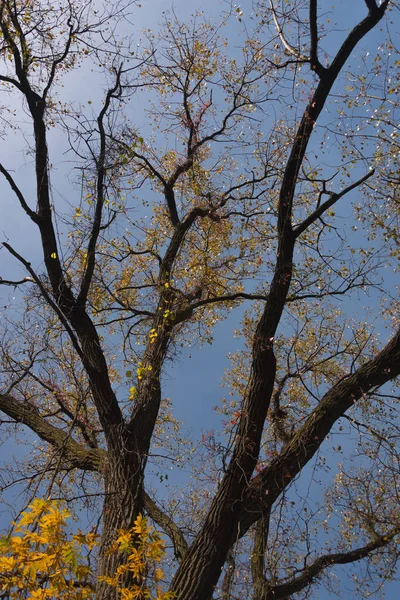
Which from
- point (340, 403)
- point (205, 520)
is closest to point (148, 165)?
point (340, 403)

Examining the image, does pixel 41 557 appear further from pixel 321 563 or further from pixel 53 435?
pixel 321 563

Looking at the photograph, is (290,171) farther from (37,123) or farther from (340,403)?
(37,123)

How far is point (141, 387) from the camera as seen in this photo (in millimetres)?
5590

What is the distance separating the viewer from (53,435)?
588 centimetres

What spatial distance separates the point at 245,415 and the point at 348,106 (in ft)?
12.7

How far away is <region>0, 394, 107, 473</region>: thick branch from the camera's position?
5.75 metres

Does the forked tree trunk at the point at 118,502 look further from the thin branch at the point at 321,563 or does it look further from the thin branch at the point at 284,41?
the thin branch at the point at 284,41

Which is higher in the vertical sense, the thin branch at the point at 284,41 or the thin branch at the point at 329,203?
the thin branch at the point at 284,41

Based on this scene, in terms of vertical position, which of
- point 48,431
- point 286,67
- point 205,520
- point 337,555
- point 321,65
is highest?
point 286,67

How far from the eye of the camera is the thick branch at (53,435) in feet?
18.9

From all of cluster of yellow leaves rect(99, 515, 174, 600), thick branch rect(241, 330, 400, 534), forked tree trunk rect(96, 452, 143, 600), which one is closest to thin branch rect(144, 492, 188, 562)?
forked tree trunk rect(96, 452, 143, 600)

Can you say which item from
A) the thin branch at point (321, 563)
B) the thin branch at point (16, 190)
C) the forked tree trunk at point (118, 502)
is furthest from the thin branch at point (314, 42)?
the thin branch at point (321, 563)

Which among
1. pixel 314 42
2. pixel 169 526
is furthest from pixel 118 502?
pixel 314 42

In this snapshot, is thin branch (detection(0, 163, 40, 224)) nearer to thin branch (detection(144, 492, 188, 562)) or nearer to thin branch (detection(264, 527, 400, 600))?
thin branch (detection(144, 492, 188, 562))
